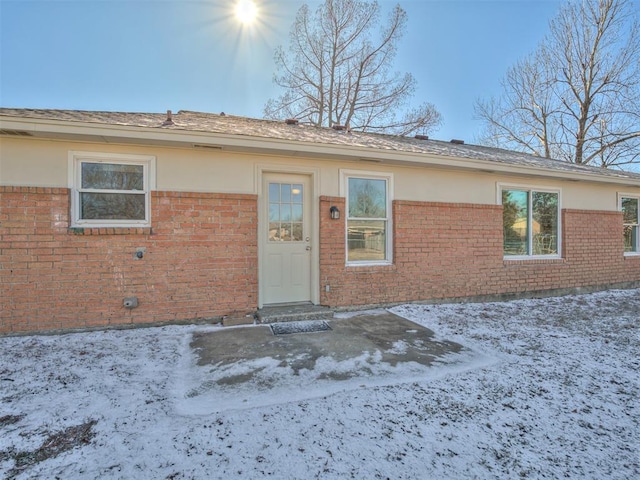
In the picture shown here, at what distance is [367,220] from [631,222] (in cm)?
777

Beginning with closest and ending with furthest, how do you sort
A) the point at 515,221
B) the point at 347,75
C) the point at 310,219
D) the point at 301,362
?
the point at 301,362, the point at 310,219, the point at 515,221, the point at 347,75

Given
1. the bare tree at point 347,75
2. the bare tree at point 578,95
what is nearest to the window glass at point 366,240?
the bare tree at point 347,75

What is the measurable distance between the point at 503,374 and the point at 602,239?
6.97 m

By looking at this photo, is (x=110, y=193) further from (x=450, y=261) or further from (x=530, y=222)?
(x=530, y=222)

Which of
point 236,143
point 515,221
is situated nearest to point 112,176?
point 236,143

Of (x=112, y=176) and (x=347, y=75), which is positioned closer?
(x=112, y=176)

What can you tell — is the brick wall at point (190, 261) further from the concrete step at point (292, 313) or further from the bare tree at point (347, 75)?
the bare tree at point (347, 75)

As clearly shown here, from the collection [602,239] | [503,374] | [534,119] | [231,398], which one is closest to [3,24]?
[231,398]

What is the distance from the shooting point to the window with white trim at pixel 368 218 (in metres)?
5.45

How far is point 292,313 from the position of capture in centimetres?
470

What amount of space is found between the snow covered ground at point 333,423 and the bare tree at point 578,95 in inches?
682

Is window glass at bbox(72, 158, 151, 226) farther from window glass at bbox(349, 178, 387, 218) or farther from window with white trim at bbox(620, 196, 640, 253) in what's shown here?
window with white trim at bbox(620, 196, 640, 253)

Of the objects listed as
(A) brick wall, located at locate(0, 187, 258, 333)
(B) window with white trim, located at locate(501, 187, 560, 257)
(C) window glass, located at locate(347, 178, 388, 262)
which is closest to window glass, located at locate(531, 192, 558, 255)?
(B) window with white trim, located at locate(501, 187, 560, 257)

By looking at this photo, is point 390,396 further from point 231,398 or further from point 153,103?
point 153,103
